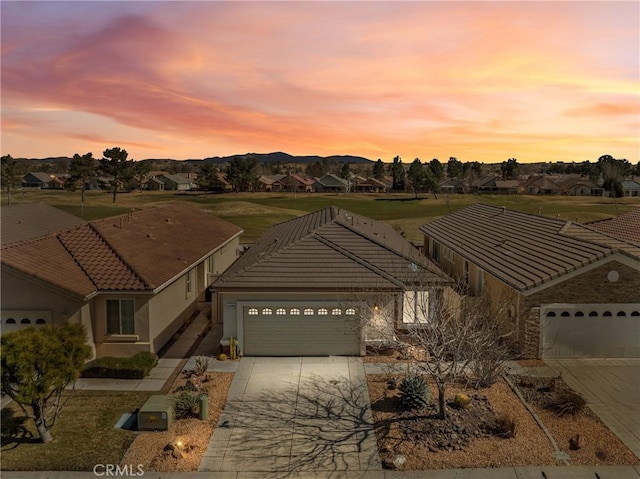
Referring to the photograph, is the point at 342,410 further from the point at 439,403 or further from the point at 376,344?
the point at 376,344

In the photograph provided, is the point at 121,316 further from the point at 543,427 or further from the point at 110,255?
the point at 543,427

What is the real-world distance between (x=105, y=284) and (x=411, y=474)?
44.3 ft

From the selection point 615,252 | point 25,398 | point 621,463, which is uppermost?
point 615,252

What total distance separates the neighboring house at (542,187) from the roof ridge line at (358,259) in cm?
12576

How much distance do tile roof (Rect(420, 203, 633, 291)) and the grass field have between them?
88.3ft

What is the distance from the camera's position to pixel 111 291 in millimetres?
18828

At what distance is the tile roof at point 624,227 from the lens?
2933cm

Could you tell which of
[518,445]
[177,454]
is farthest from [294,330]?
[518,445]

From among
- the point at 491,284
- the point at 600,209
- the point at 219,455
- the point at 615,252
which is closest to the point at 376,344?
the point at 491,284

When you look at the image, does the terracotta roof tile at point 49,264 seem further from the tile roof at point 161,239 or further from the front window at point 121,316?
the tile roof at point 161,239

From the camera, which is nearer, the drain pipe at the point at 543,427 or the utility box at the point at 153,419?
the drain pipe at the point at 543,427

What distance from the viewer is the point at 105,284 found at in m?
19.0

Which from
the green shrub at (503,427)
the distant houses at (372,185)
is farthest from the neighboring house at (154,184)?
the green shrub at (503,427)

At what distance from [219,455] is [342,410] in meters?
4.17
